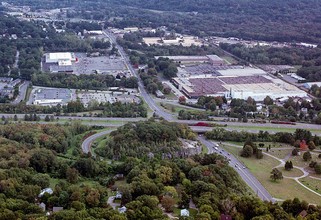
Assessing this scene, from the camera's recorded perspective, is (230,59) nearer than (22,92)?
No

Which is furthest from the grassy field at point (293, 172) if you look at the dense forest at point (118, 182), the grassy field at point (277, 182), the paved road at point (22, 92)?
the paved road at point (22, 92)

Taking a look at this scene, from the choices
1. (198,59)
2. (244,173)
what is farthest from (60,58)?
(244,173)

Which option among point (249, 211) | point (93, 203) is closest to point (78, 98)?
point (93, 203)

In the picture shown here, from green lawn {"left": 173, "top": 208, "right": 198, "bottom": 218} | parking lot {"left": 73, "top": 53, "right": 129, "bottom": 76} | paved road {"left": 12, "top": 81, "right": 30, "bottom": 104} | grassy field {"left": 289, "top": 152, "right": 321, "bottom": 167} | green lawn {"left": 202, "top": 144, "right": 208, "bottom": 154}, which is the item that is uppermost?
green lawn {"left": 173, "top": 208, "right": 198, "bottom": 218}

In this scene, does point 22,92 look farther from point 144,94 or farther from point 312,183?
point 312,183

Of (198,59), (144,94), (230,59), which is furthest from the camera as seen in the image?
(230,59)

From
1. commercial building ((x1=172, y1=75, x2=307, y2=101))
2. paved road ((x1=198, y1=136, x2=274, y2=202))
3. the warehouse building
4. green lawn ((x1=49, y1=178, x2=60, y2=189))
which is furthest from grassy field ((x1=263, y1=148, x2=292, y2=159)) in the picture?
the warehouse building

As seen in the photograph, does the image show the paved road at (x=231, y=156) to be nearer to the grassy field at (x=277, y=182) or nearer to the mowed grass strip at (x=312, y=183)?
the grassy field at (x=277, y=182)

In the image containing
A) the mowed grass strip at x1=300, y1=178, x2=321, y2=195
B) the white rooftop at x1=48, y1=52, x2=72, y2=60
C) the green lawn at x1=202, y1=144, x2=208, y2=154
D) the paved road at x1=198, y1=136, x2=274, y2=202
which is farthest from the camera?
the white rooftop at x1=48, y1=52, x2=72, y2=60

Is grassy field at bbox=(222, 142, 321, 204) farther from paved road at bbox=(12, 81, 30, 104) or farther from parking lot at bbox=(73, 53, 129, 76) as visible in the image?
parking lot at bbox=(73, 53, 129, 76)
